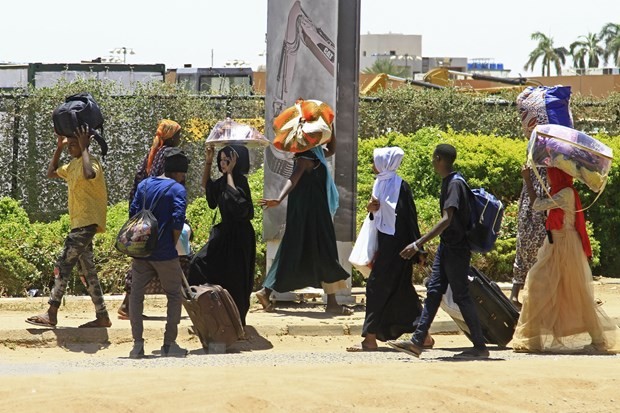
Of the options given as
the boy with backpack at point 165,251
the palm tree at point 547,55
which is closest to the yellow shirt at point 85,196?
the boy with backpack at point 165,251

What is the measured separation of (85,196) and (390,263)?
2.61 meters

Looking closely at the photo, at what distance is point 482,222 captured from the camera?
403 inches

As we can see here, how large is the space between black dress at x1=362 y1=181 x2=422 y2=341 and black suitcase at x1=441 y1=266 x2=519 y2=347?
0.31 meters

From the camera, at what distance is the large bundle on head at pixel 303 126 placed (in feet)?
39.6

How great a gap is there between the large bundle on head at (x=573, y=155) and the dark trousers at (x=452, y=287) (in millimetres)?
1078

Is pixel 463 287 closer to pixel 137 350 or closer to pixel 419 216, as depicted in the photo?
pixel 137 350

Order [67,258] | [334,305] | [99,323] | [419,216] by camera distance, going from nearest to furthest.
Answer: [67,258], [99,323], [334,305], [419,216]

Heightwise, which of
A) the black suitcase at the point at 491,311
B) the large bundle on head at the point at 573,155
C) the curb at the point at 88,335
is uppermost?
the large bundle on head at the point at 573,155

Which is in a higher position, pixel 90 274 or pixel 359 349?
pixel 90 274

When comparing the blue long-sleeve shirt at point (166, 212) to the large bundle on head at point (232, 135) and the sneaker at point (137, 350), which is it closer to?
the sneaker at point (137, 350)

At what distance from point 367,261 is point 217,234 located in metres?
1.29

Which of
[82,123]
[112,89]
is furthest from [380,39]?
[82,123]

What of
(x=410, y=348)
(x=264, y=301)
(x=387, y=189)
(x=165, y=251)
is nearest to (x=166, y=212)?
(x=165, y=251)

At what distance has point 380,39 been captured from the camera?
139625mm
